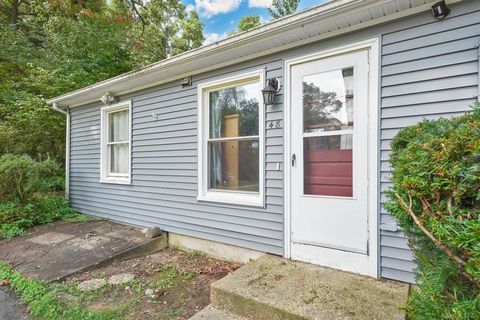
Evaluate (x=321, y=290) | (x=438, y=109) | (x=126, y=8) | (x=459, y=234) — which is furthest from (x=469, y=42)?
(x=126, y=8)

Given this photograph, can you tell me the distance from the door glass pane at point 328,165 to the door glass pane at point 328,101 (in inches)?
5.1

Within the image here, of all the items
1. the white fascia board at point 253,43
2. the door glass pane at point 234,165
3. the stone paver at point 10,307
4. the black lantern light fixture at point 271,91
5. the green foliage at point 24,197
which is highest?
the white fascia board at point 253,43

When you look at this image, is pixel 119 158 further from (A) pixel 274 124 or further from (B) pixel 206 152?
(A) pixel 274 124

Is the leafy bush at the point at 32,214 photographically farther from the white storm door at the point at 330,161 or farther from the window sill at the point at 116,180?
the white storm door at the point at 330,161

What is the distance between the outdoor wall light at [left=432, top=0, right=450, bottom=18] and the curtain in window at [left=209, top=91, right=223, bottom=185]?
97.1 inches

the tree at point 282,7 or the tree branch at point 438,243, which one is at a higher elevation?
the tree at point 282,7

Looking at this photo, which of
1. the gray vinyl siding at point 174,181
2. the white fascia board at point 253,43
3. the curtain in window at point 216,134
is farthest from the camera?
the curtain in window at point 216,134

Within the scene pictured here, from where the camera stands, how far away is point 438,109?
2273 mm

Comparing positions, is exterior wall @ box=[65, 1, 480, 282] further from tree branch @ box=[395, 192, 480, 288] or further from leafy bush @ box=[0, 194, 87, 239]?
tree branch @ box=[395, 192, 480, 288]

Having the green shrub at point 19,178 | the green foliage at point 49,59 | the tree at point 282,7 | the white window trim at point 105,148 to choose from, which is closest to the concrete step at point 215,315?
the white window trim at point 105,148

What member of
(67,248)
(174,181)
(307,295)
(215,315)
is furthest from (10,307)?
(307,295)

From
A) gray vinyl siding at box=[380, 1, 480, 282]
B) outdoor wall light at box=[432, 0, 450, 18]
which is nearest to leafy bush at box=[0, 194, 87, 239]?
gray vinyl siding at box=[380, 1, 480, 282]

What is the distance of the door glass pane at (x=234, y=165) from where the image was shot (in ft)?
11.2

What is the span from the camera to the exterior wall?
223 cm
